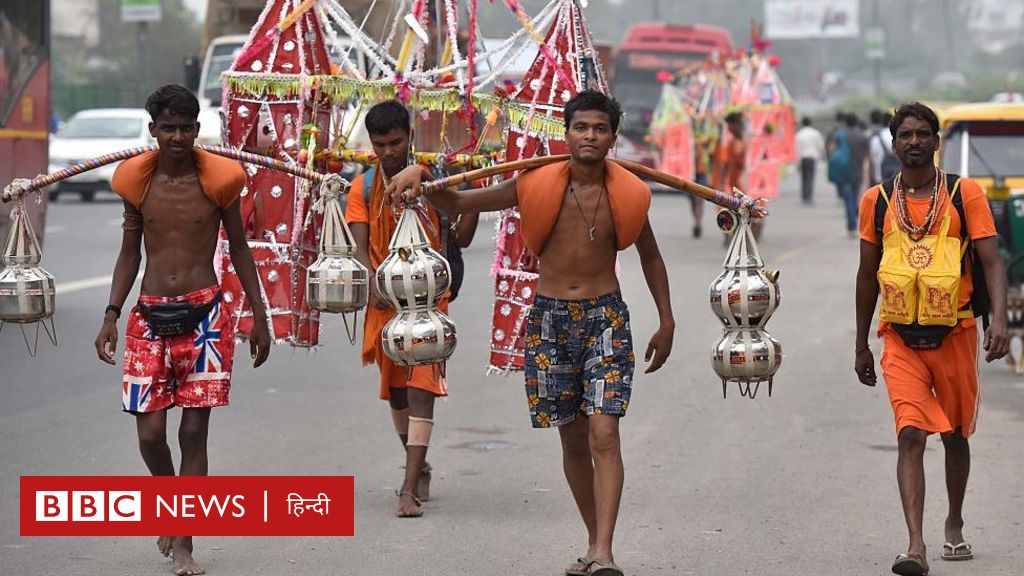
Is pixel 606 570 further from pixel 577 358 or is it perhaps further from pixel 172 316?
pixel 172 316

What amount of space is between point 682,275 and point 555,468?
33.8ft

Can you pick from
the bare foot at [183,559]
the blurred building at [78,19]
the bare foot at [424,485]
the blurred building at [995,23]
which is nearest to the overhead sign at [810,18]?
the blurred building at [995,23]

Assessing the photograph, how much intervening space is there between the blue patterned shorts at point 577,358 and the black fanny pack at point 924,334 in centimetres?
109

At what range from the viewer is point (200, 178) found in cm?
630

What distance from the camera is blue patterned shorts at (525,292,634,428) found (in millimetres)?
6109

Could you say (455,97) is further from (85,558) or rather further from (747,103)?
(747,103)

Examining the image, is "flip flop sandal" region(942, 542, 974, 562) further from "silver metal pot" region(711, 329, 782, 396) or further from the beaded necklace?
the beaded necklace

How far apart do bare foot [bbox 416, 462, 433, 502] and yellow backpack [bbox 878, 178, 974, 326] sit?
8.01 feet

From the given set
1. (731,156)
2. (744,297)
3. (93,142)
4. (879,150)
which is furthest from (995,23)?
(744,297)

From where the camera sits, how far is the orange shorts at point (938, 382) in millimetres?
6324

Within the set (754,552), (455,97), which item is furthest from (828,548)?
(455,97)

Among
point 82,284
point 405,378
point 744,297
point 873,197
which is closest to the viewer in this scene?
point 744,297

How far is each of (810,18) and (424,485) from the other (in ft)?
259

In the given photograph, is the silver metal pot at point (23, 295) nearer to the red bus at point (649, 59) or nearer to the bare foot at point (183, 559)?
the bare foot at point (183, 559)
